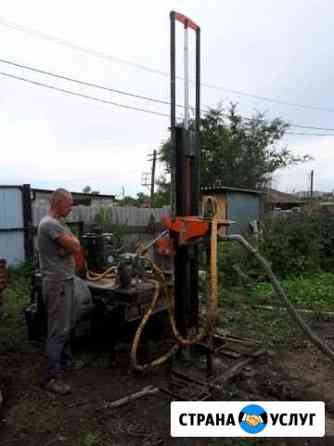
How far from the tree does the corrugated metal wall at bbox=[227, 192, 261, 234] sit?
4230mm

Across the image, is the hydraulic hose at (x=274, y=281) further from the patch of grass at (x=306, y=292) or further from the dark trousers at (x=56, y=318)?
the patch of grass at (x=306, y=292)

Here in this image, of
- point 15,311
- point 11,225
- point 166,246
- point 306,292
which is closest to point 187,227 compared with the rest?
point 166,246

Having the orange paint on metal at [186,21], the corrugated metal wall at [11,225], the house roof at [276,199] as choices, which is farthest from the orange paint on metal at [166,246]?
the house roof at [276,199]

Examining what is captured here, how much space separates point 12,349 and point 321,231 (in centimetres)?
698

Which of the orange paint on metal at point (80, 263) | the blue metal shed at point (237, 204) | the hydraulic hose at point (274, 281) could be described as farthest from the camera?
the blue metal shed at point (237, 204)

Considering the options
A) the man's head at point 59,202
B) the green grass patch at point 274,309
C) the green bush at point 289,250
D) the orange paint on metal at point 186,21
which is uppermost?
the orange paint on metal at point 186,21

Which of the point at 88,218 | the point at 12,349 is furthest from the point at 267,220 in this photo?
the point at 12,349

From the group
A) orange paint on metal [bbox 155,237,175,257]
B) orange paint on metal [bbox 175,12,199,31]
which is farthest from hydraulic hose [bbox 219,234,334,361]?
orange paint on metal [bbox 175,12,199,31]

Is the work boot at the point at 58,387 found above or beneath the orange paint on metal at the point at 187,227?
beneath

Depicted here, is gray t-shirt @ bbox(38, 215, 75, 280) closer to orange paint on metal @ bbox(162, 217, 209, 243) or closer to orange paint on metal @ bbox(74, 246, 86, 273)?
orange paint on metal @ bbox(74, 246, 86, 273)

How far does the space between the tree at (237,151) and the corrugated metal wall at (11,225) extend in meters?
13.3

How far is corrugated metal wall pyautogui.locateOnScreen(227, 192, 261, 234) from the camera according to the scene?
1412cm

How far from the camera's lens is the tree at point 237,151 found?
19453mm

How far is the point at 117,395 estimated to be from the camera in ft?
9.35
